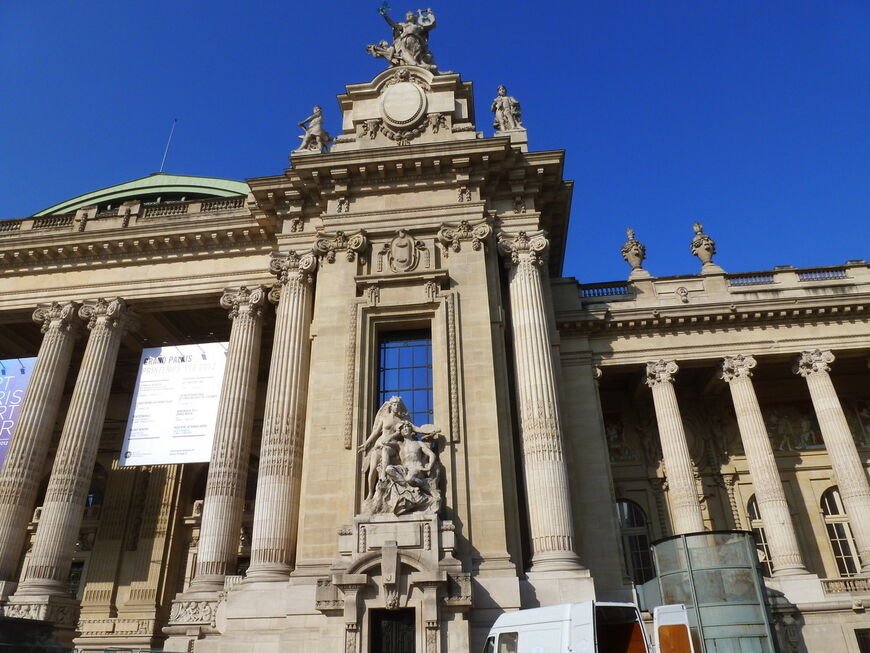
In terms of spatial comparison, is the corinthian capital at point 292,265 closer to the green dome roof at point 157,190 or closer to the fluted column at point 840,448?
the green dome roof at point 157,190

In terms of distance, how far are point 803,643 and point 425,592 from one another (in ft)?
45.3

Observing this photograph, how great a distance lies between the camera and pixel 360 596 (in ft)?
52.1

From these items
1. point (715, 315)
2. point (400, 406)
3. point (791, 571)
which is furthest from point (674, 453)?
point (400, 406)

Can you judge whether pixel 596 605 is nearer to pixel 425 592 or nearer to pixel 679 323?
pixel 425 592

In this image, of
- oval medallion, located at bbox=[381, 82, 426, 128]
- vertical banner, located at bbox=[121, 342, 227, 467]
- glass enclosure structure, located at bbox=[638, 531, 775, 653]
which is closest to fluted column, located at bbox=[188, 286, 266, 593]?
vertical banner, located at bbox=[121, 342, 227, 467]

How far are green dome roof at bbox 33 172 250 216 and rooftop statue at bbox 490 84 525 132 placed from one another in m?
18.2

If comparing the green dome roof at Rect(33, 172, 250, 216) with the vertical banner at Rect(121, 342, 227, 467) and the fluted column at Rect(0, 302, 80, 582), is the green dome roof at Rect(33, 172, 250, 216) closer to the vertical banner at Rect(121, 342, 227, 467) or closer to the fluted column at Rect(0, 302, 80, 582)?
the fluted column at Rect(0, 302, 80, 582)

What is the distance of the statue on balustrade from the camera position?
17094 millimetres

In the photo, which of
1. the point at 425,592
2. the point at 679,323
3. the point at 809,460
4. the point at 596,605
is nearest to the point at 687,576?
the point at 596,605

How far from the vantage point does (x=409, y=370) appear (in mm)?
20703

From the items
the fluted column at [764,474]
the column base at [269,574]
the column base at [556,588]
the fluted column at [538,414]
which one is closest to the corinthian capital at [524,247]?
the fluted column at [538,414]

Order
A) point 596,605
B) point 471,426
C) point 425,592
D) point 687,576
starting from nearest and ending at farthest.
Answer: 1. point 596,605
2. point 687,576
3. point 425,592
4. point 471,426

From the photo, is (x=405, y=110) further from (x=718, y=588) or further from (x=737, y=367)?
(x=718, y=588)

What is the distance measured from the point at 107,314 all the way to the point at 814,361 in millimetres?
27798
